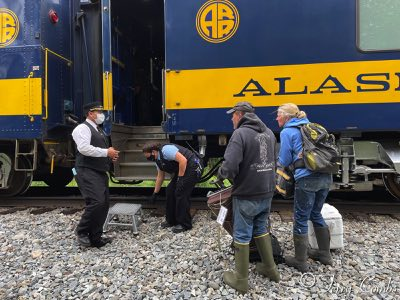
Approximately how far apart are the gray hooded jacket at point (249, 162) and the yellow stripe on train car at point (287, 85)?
78.1 inches

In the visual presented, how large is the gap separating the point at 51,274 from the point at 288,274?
2210 millimetres

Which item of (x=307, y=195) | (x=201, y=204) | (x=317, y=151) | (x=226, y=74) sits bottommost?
(x=201, y=204)

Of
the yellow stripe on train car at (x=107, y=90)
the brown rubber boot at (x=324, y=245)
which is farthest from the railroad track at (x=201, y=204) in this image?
the yellow stripe on train car at (x=107, y=90)

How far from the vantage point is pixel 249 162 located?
280 cm

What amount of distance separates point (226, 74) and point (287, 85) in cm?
86

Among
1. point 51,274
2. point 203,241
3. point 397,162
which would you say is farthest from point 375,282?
point 51,274

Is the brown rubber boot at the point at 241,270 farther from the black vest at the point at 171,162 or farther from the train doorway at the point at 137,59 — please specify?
the train doorway at the point at 137,59

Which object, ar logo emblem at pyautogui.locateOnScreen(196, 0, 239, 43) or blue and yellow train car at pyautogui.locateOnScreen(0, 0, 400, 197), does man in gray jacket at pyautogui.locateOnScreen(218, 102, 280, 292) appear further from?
ar logo emblem at pyautogui.locateOnScreen(196, 0, 239, 43)

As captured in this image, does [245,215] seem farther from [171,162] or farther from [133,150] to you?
[133,150]

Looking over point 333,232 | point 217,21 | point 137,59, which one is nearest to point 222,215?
point 333,232

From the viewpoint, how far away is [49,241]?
4027 millimetres

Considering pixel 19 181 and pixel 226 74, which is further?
pixel 19 181

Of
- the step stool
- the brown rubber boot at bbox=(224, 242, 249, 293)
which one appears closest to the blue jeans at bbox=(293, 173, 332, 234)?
the brown rubber boot at bbox=(224, 242, 249, 293)

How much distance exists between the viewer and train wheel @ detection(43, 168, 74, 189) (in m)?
6.73
